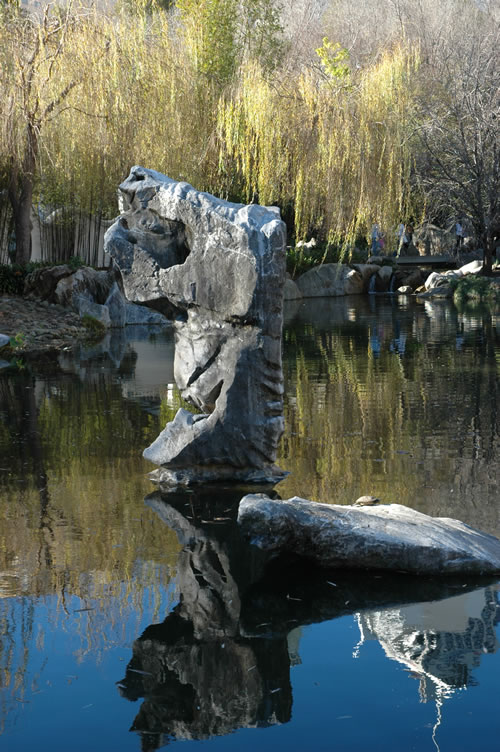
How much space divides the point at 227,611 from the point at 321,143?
45.0 ft

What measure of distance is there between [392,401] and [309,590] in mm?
5527

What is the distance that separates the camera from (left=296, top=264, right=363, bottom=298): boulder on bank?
1151 inches

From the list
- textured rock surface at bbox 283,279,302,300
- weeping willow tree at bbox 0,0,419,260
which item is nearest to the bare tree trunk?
weeping willow tree at bbox 0,0,419,260

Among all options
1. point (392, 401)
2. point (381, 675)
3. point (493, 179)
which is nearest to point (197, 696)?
point (381, 675)

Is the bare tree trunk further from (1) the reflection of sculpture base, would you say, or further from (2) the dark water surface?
(1) the reflection of sculpture base

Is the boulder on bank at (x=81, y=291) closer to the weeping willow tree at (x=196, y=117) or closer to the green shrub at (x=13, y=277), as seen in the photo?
the green shrub at (x=13, y=277)

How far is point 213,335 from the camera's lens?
23.0 feet

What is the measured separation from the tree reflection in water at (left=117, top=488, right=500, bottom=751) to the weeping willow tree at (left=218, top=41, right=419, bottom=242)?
41.7 ft

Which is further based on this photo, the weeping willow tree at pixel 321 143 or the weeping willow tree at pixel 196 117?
the weeping willow tree at pixel 321 143

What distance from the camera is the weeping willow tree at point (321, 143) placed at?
17.2m

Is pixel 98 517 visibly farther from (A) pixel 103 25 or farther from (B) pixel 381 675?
(A) pixel 103 25

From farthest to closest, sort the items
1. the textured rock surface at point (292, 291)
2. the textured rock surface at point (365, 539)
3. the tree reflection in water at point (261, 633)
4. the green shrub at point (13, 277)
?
the textured rock surface at point (292, 291)
the green shrub at point (13, 277)
the textured rock surface at point (365, 539)
the tree reflection in water at point (261, 633)

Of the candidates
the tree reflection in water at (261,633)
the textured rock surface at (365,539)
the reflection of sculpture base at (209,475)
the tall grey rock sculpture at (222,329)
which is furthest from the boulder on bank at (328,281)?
the textured rock surface at (365,539)

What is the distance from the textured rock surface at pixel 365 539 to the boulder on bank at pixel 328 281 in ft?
79.3
